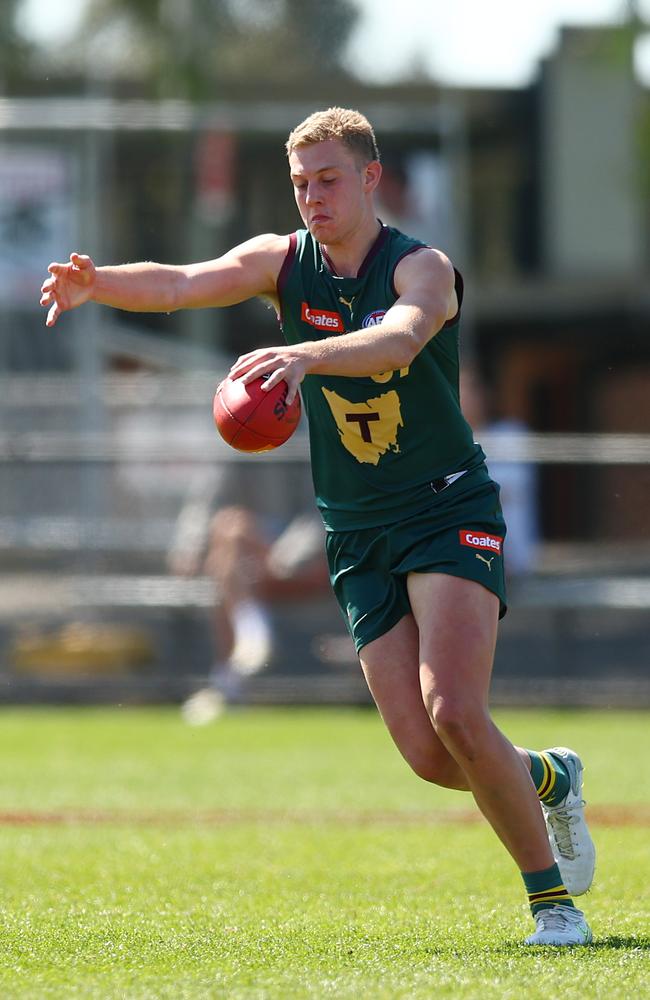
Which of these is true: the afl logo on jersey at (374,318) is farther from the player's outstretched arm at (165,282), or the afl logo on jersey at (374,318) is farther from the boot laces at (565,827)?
the boot laces at (565,827)

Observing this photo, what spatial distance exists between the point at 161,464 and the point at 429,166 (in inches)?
212

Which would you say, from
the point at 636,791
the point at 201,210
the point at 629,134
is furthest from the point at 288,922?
the point at 629,134

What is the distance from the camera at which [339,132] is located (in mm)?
4805

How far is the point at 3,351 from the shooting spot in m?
14.7

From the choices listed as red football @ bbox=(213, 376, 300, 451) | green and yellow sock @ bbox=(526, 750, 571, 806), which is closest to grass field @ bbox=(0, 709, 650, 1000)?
green and yellow sock @ bbox=(526, 750, 571, 806)

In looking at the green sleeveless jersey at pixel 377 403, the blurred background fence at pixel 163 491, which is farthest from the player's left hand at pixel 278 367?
the blurred background fence at pixel 163 491

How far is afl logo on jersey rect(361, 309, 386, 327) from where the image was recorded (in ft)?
15.8

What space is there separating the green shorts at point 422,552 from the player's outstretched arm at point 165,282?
84 centimetres

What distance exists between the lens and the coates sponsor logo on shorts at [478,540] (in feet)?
15.8

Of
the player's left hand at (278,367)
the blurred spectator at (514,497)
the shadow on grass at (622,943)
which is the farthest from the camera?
the blurred spectator at (514,497)

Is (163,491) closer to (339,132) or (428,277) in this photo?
(339,132)

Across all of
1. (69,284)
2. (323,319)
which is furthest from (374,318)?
(69,284)

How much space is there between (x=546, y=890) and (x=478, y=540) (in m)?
1.05

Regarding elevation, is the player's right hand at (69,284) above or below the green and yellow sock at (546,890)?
above
